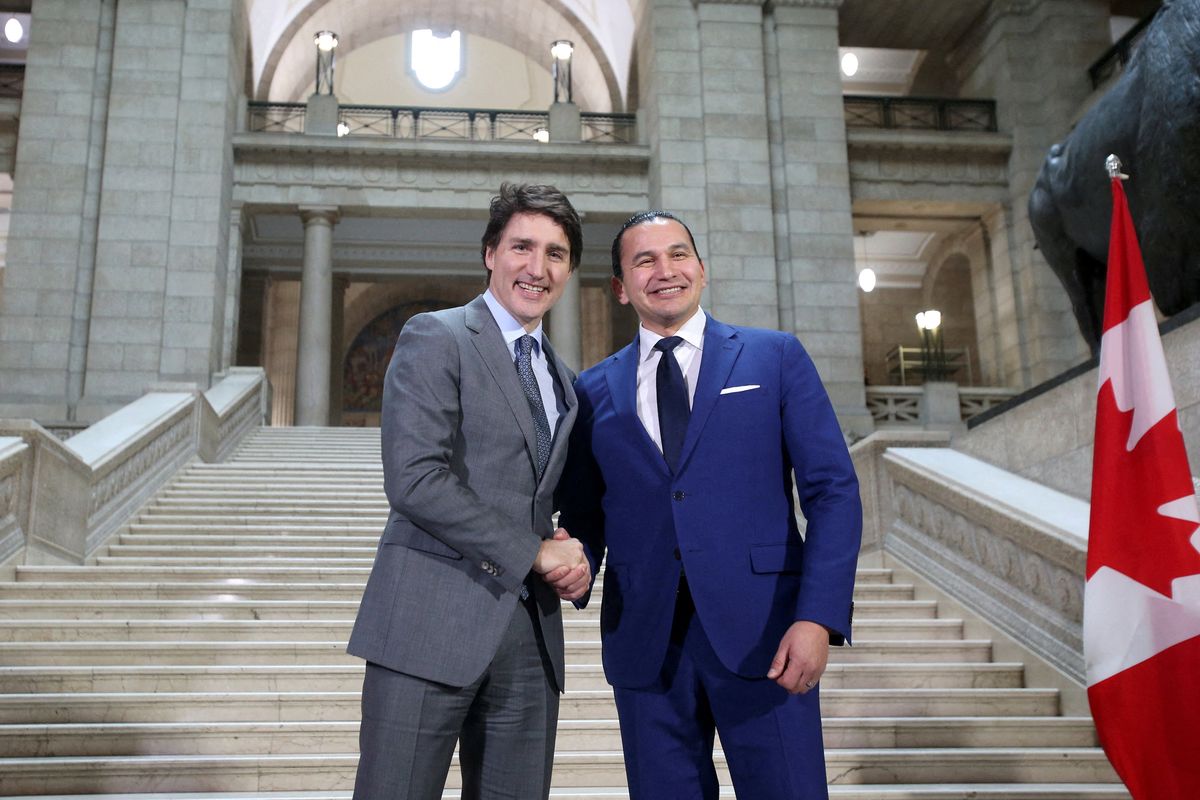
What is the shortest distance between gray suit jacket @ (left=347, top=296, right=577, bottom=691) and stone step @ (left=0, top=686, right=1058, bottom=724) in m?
3.11

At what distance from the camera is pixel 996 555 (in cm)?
623

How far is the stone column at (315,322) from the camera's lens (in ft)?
60.3

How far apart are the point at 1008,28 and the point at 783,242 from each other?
6.61 metres

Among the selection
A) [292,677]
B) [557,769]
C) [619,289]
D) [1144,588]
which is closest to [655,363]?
[619,289]

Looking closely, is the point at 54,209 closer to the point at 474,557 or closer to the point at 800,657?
the point at 474,557

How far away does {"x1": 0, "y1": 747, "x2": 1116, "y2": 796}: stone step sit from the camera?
15.1 feet

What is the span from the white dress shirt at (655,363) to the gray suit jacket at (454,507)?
0.85 feet

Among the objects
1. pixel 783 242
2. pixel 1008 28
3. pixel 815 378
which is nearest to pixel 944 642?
pixel 815 378

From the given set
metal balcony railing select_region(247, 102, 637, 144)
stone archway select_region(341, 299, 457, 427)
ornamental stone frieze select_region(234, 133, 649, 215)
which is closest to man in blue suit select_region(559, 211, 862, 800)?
ornamental stone frieze select_region(234, 133, 649, 215)

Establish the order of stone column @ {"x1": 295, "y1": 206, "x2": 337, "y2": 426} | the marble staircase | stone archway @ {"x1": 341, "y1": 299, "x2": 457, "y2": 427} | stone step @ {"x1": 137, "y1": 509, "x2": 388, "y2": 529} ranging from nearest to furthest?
Answer: the marble staircase < stone step @ {"x1": 137, "y1": 509, "x2": 388, "y2": 529} < stone column @ {"x1": 295, "y1": 206, "x2": 337, "y2": 426} < stone archway @ {"x1": 341, "y1": 299, "x2": 457, "y2": 427}

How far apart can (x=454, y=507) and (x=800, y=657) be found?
0.80 metres

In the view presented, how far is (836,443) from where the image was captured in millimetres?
2502

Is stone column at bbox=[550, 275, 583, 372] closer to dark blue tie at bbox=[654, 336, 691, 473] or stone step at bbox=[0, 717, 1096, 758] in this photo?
stone step at bbox=[0, 717, 1096, 758]

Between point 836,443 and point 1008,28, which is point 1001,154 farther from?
point 836,443
